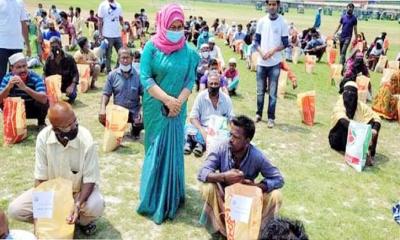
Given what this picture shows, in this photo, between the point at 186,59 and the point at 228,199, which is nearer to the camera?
the point at 228,199

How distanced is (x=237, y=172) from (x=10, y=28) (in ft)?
13.2

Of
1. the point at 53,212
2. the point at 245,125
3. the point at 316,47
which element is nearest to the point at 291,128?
the point at 245,125

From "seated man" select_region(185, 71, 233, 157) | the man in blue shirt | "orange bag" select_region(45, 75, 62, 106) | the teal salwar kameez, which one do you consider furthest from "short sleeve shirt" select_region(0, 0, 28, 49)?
the man in blue shirt

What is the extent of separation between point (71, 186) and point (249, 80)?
328 inches

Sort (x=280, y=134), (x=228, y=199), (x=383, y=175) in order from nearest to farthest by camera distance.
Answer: (x=228, y=199)
(x=383, y=175)
(x=280, y=134)

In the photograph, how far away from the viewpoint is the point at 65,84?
7.86m

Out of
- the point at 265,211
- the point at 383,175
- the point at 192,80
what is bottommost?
the point at 383,175

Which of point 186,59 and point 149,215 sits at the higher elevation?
point 186,59

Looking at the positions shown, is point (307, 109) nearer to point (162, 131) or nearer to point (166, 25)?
point (162, 131)

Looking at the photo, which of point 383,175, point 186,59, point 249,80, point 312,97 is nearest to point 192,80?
point 186,59

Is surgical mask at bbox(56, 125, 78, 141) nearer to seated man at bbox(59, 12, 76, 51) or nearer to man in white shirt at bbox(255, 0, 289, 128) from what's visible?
man in white shirt at bbox(255, 0, 289, 128)

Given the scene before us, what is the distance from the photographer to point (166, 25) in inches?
152

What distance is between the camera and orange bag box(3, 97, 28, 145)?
567cm

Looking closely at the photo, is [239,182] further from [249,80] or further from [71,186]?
[249,80]
